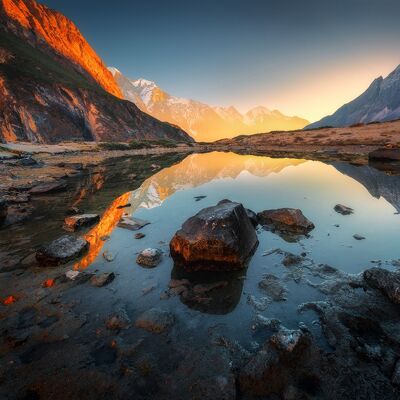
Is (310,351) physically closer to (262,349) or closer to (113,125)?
(262,349)

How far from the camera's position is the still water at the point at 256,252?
18.8 feet

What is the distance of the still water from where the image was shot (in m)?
5.74

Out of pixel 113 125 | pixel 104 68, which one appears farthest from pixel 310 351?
pixel 104 68

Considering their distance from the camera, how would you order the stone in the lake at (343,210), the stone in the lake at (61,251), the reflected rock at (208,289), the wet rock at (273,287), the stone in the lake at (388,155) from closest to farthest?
the reflected rock at (208,289) < the wet rock at (273,287) < the stone in the lake at (61,251) < the stone in the lake at (343,210) < the stone in the lake at (388,155)

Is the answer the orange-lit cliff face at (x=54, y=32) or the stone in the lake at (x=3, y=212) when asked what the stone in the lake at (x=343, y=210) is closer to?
the stone in the lake at (x=3, y=212)

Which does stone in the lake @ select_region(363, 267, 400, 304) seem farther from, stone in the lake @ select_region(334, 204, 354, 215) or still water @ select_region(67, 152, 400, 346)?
stone in the lake @ select_region(334, 204, 354, 215)

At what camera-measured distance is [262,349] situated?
444 centimetres

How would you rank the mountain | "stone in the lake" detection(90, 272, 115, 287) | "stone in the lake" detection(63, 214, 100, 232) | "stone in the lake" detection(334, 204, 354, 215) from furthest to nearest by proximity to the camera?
the mountain → "stone in the lake" detection(334, 204, 354, 215) → "stone in the lake" detection(63, 214, 100, 232) → "stone in the lake" detection(90, 272, 115, 287)

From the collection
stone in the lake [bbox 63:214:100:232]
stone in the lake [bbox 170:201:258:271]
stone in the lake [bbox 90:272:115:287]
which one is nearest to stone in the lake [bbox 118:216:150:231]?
stone in the lake [bbox 63:214:100:232]

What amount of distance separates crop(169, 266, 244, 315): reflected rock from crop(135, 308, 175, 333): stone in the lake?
0.61 m

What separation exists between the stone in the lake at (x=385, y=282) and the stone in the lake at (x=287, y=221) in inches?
144

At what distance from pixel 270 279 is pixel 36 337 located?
5343 millimetres

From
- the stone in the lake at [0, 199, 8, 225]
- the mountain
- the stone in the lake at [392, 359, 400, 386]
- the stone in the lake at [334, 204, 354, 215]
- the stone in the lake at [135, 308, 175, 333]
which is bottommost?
the stone in the lake at [334, 204, 354, 215]

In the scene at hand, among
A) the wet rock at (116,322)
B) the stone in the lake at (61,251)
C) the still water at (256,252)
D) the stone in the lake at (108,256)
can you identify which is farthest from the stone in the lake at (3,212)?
the wet rock at (116,322)
